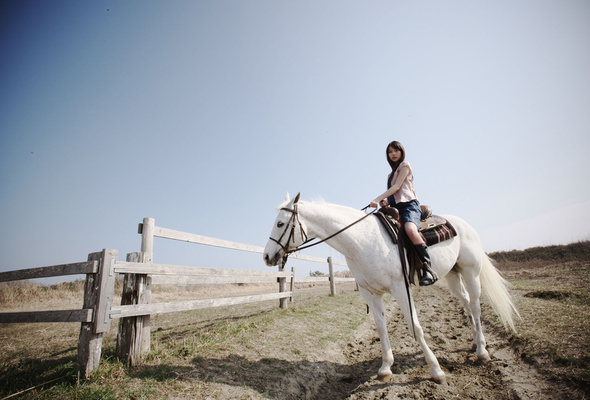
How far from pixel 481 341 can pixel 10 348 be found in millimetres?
9571

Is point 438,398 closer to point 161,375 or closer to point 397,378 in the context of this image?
point 397,378

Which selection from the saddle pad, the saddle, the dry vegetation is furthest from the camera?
the saddle pad

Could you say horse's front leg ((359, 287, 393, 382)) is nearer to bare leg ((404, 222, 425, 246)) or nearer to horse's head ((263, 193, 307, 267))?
bare leg ((404, 222, 425, 246))

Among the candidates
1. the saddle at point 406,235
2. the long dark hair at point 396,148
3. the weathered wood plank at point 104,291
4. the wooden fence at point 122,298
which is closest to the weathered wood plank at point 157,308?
the wooden fence at point 122,298

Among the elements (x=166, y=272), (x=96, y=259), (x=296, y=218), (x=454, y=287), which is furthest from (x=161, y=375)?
(x=454, y=287)

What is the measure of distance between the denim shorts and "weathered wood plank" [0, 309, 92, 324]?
4732mm

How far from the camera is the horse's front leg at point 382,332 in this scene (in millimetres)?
3576

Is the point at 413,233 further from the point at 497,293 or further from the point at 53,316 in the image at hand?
the point at 53,316

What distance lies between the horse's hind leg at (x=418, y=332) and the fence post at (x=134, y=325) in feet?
12.3

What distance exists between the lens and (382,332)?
3.82 metres

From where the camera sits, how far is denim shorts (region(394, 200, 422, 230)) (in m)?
4.13

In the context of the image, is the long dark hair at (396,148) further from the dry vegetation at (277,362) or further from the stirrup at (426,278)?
the dry vegetation at (277,362)

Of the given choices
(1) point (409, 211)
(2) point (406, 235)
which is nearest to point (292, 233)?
(2) point (406, 235)

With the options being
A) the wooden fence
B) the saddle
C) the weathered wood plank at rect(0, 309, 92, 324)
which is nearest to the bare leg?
the saddle
